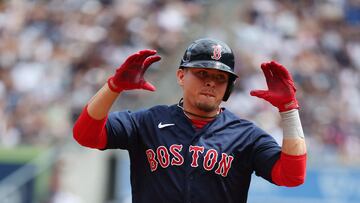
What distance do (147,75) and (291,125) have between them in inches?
307

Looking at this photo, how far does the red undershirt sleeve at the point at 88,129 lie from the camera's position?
3855 mm

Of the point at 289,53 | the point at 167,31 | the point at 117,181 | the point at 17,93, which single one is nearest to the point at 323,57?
the point at 289,53

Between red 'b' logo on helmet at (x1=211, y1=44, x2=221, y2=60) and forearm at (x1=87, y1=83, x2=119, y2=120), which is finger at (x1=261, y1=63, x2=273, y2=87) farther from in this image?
forearm at (x1=87, y1=83, x2=119, y2=120)

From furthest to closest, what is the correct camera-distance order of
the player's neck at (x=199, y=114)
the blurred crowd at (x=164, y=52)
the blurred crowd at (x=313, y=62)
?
the blurred crowd at (x=164, y=52), the blurred crowd at (x=313, y=62), the player's neck at (x=199, y=114)

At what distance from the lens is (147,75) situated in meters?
11.6

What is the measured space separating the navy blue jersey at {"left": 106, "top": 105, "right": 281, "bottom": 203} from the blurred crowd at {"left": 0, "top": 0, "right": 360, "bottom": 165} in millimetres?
6627

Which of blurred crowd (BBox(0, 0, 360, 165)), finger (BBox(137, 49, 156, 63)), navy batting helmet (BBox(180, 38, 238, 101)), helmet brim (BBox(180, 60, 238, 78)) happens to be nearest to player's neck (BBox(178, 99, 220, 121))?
navy batting helmet (BBox(180, 38, 238, 101))

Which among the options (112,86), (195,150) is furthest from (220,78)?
(112,86)

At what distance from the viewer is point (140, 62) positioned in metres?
3.87

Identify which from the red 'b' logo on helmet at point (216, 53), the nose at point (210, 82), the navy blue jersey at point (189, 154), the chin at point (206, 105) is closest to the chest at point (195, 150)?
the navy blue jersey at point (189, 154)

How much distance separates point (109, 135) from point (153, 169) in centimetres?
25

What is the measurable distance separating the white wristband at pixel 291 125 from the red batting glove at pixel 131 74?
0.62 metres

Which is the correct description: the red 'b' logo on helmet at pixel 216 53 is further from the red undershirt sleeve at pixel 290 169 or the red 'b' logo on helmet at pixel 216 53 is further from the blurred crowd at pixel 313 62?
the blurred crowd at pixel 313 62

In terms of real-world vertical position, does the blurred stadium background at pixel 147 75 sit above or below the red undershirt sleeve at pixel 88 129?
below
